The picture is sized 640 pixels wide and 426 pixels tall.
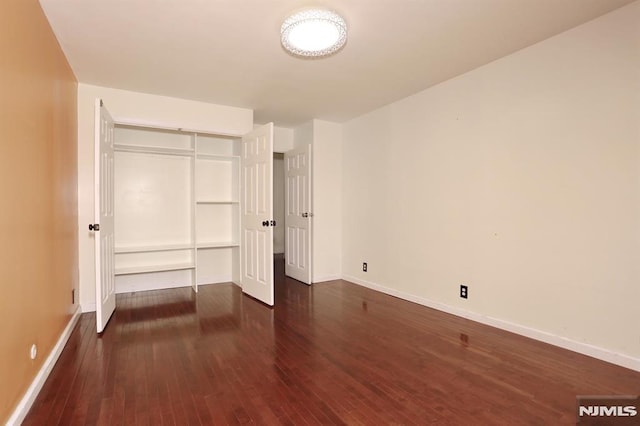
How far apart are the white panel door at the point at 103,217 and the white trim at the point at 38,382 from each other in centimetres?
28

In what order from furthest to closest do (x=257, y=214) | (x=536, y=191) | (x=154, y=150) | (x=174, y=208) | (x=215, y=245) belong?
1. (x=174, y=208)
2. (x=215, y=245)
3. (x=154, y=150)
4. (x=257, y=214)
5. (x=536, y=191)

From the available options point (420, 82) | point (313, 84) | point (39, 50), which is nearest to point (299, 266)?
point (313, 84)

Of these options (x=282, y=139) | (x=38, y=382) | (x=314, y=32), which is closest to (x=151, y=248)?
(x=38, y=382)

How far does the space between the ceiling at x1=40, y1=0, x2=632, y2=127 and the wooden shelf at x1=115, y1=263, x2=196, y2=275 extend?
86.5 inches

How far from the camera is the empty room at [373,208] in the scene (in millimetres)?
1917

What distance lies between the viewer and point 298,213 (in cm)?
521

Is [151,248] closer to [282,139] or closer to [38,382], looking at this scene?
[38,382]

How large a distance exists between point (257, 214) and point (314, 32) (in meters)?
2.29

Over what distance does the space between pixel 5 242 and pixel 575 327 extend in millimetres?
3821

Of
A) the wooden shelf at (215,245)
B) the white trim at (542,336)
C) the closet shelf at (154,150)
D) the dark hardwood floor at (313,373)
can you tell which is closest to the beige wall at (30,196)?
the dark hardwood floor at (313,373)

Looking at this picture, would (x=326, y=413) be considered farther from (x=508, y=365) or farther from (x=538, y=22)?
(x=538, y=22)

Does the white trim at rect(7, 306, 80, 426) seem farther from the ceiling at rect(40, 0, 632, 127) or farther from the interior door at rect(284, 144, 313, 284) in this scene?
the interior door at rect(284, 144, 313, 284)

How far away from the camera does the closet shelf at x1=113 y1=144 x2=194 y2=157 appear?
422 cm

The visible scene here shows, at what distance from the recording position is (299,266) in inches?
206
